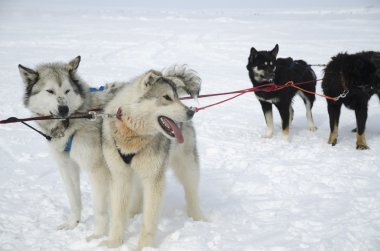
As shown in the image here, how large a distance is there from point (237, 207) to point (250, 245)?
2.85 ft

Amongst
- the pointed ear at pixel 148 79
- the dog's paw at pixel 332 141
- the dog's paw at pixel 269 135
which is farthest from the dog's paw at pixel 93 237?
the dog's paw at pixel 332 141

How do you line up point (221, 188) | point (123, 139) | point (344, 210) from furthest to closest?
point (221, 188) → point (344, 210) → point (123, 139)

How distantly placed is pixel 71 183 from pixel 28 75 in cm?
102

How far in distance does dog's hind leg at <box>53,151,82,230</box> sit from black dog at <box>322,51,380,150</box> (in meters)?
4.17

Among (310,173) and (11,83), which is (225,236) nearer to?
(310,173)

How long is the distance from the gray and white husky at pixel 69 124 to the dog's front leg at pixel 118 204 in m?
0.17

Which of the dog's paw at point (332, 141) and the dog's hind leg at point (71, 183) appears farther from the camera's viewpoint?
the dog's paw at point (332, 141)

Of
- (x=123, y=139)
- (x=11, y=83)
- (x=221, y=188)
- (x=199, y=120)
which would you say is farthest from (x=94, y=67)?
(x=123, y=139)

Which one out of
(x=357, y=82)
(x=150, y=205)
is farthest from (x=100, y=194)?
(x=357, y=82)

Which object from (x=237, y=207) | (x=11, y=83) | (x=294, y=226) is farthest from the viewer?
(x=11, y=83)

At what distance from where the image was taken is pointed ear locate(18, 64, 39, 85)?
2.92 metres

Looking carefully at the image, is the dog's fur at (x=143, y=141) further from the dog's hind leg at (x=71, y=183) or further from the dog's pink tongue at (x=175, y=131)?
the dog's hind leg at (x=71, y=183)

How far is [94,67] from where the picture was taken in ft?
40.0

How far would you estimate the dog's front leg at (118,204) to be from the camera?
2.95m
